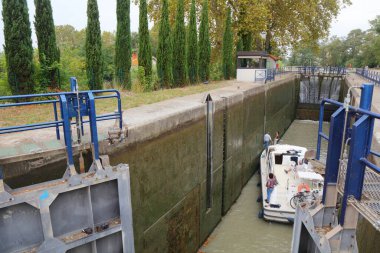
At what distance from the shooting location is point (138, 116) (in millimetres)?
7781

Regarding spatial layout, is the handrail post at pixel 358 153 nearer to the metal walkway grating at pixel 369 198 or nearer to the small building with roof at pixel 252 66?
the metal walkway grating at pixel 369 198

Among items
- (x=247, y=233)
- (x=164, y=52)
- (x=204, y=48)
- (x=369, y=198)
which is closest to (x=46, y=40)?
(x=164, y=52)

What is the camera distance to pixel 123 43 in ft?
50.8

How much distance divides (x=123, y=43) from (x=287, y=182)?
1030 cm

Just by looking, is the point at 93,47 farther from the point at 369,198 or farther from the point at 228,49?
the point at 228,49

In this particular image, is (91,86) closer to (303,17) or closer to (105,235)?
(105,235)

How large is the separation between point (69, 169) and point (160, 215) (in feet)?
9.84

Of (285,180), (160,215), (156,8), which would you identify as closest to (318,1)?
(156,8)

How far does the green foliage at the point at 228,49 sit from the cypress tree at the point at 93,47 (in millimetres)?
13999

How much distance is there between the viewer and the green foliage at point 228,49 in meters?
25.0

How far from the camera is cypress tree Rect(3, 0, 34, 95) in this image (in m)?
10.3

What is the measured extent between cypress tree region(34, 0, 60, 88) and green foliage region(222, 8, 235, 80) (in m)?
16.1

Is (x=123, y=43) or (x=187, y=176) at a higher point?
(x=123, y=43)

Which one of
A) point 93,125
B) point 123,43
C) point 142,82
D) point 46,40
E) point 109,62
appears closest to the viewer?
point 93,125
